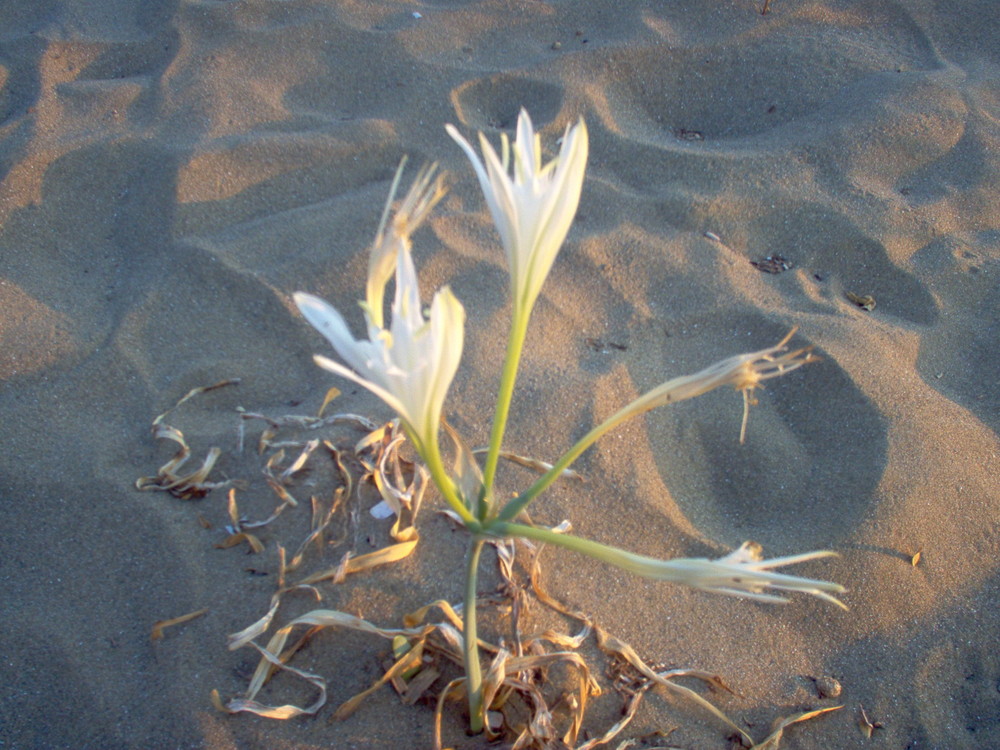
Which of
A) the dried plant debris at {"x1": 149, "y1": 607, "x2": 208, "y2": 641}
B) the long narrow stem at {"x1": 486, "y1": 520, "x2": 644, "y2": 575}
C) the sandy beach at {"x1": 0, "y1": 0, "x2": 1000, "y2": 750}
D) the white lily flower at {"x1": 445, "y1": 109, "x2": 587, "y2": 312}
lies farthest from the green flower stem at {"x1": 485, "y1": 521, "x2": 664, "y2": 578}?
the dried plant debris at {"x1": 149, "y1": 607, "x2": 208, "y2": 641}

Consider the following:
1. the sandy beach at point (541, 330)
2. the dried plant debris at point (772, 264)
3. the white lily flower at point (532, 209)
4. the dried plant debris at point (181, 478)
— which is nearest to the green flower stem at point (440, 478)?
the white lily flower at point (532, 209)

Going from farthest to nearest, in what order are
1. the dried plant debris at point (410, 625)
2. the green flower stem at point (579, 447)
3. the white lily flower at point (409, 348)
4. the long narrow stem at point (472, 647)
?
1. the dried plant debris at point (410, 625)
2. the long narrow stem at point (472, 647)
3. the green flower stem at point (579, 447)
4. the white lily flower at point (409, 348)

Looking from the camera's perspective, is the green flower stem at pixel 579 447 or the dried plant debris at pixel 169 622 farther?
the dried plant debris at pixel 169 622

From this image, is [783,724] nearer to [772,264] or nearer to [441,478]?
[441,478]

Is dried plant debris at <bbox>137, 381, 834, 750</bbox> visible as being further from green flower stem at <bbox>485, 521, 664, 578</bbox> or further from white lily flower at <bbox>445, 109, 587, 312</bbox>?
white lily flower at <bbox>445, 109, 587, 312</bbox>

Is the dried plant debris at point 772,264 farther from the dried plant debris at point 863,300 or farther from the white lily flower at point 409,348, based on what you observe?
the white lily flower at point 409,348
